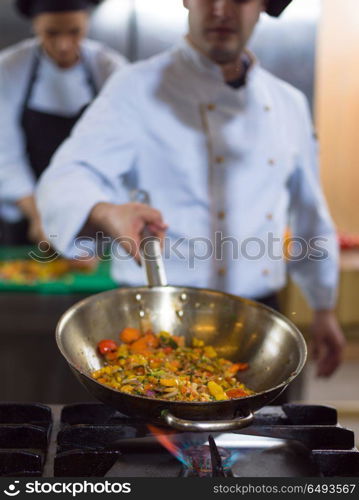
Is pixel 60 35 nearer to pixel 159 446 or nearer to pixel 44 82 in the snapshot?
pixel 44 82

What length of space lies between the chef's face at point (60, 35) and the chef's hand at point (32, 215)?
0.33m

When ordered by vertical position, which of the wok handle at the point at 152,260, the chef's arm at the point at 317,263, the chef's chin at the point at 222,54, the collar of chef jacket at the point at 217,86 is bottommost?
the chef's arm at the point at 317,263

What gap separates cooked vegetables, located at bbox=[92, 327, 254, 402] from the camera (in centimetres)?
78

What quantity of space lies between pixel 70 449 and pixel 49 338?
103 centimetres

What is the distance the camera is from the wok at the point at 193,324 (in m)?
0.88

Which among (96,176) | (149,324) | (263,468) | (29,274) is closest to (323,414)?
(263,468)

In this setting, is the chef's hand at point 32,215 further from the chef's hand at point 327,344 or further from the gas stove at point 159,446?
the gas stove at point 159,446

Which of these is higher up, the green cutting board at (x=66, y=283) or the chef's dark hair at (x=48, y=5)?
the chef's dark hair at (x=48, y=5)

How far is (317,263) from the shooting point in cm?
148

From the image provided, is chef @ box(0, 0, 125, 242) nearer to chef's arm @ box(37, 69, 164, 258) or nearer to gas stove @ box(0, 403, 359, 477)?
chef's arm @ box(37, 69, 164, 258)

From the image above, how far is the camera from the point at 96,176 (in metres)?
1.24
